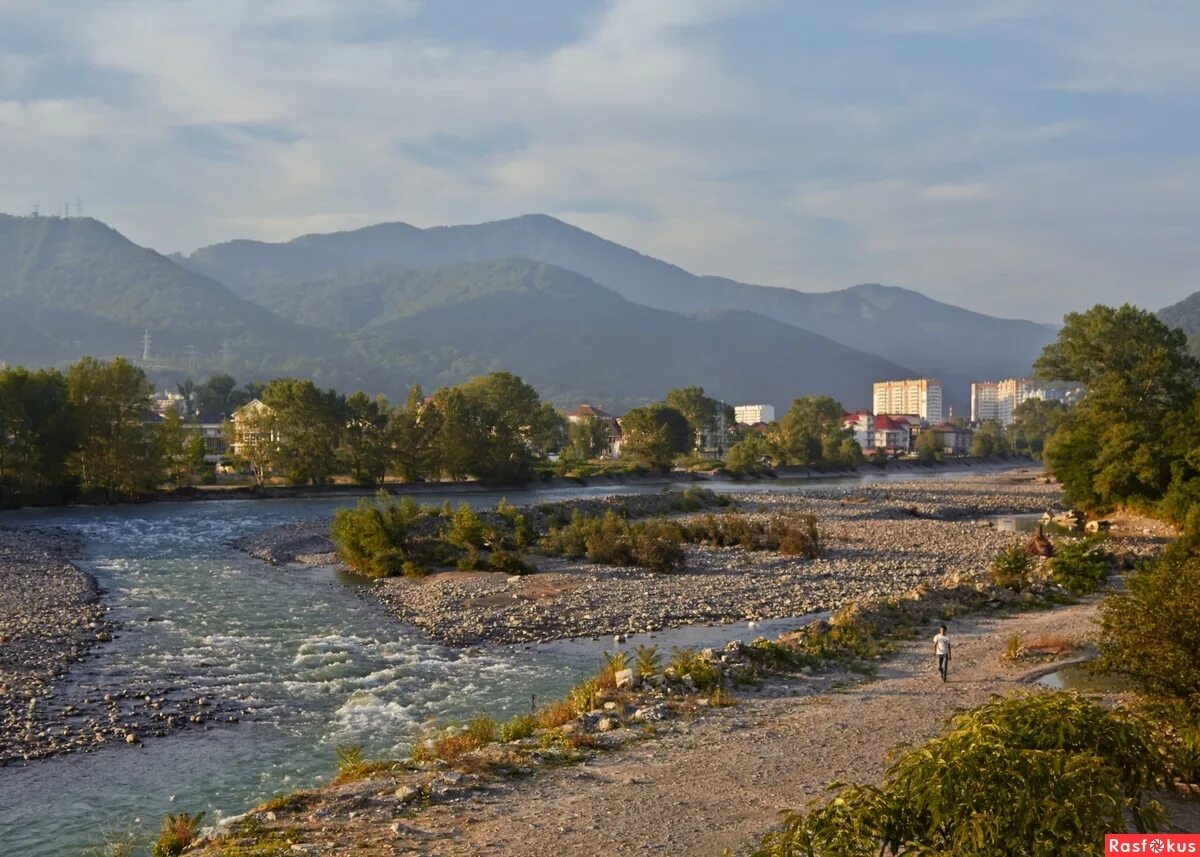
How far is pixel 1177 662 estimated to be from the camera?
482 inches

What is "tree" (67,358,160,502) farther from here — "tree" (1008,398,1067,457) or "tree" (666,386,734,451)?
"tree" (1008,398,1067,457)

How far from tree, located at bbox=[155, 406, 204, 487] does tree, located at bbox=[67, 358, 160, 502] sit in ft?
4.05

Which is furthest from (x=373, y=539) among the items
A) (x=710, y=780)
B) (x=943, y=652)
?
(x=710, y=780)

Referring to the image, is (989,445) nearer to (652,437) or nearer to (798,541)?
(652,437)

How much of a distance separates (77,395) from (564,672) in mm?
68456

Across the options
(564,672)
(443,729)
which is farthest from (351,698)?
(564,672)

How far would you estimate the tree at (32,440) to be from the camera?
69188 millimetres

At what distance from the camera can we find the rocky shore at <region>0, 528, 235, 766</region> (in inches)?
627

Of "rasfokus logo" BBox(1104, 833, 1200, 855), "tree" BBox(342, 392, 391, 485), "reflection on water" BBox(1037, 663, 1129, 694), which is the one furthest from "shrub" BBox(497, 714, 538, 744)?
"tree" BBox(342, 392, 391, 485)

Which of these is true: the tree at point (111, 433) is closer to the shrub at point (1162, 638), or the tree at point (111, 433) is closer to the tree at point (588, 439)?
the tree at point (588, 439)

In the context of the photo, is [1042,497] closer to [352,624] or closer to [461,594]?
[461,594]

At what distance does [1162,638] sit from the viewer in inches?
491

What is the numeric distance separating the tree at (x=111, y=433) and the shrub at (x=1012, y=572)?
6577 cm

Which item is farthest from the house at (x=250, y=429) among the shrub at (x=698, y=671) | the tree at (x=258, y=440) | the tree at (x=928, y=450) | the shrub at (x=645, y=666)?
the tree at (x=928, y=450)
